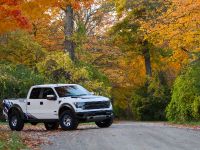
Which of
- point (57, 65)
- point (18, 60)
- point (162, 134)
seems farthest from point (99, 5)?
point (162, 134)

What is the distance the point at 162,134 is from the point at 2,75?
1637cm

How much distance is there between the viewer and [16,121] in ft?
69.9

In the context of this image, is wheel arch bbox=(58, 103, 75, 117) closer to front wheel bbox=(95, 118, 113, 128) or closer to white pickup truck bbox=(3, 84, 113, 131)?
white pickup truck bbox=(3, 84, 113, 131)

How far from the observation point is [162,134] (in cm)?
1656

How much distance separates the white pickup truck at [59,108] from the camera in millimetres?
19562

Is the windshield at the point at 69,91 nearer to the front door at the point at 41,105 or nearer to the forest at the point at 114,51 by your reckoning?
the front door at the point at 41,105

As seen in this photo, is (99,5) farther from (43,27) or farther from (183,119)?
(183,119)

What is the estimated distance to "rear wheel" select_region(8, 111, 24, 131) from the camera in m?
21.1

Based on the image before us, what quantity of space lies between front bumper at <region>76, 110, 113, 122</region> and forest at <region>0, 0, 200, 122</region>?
4543 millimetres

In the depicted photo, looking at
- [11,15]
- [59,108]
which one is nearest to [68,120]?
[59,108]

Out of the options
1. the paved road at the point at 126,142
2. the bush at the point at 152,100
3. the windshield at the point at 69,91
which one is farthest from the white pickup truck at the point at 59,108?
the bush at the point at 152,100

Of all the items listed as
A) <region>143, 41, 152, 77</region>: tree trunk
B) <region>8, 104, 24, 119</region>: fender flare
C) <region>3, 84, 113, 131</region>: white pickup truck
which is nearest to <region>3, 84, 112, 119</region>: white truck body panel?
<region>3, 84, 113, 131</region>: white pickup truck

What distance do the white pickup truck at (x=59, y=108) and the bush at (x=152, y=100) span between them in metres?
22.2

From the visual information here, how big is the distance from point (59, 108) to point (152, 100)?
2450cm
